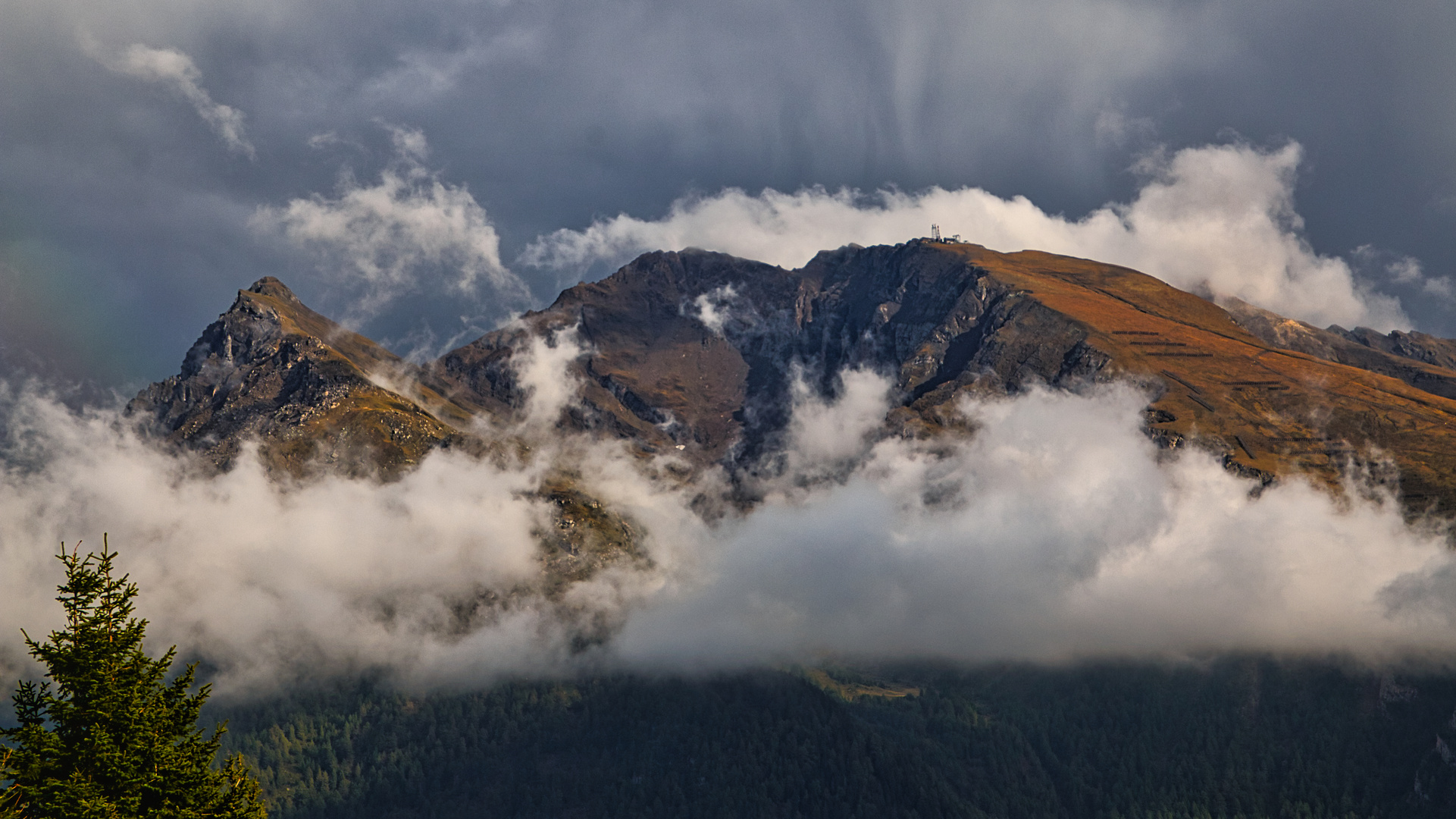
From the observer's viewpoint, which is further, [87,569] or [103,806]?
[87,569]

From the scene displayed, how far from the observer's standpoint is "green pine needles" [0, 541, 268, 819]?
45.8 metres

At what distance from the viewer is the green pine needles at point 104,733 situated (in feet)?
150

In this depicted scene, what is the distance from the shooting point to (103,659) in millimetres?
48094

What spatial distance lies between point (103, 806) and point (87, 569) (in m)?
9.68

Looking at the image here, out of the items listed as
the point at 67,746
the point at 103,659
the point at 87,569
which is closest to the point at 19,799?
the point at 67,746

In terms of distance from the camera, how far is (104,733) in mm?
46594

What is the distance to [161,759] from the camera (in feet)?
156

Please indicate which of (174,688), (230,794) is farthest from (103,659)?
(230,794)

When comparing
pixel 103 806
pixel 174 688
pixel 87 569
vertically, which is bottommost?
pixel 103 806

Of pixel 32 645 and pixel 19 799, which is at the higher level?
pixel 32 645

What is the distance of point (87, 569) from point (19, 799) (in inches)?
350

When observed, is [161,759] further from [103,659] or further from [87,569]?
[87,569]

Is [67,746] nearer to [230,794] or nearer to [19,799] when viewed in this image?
[19,799]

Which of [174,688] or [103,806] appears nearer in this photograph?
[103,806]
